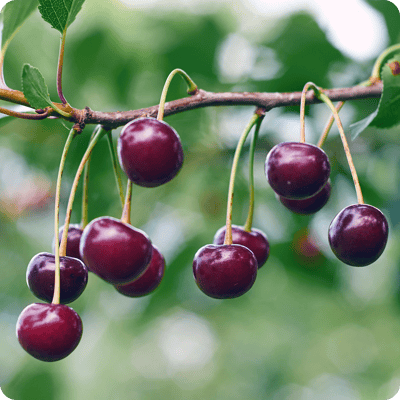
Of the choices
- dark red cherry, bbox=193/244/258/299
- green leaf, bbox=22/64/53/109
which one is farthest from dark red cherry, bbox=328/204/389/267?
green leaf, bbox=22/64/53/109

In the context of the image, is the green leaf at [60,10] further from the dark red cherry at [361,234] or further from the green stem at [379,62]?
the green stem at [379,62]

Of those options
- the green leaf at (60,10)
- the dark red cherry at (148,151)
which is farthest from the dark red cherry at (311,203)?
the green leaf at (60,10)

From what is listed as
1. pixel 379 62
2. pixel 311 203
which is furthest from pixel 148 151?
pixel 379 62

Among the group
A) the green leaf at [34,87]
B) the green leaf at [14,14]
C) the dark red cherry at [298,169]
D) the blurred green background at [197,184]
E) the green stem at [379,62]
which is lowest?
the blurred green background at [197,184]

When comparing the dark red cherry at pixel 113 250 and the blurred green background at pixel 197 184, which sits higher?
the dark red cherry at pixel 113 250

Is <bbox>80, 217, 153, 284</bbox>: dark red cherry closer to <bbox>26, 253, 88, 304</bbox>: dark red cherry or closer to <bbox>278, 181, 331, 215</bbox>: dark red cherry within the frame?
Answer: <bbox>26, 253, 88, 304</bbox>: dark red cherry

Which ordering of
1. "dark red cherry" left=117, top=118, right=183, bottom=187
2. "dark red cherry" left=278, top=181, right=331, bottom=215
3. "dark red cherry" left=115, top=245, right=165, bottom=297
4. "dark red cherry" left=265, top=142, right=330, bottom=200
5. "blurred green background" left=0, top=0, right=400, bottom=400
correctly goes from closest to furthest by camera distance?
"dark red cherry" left=117, top=118, right=183, bottom=187, "dark red cherry" left=265, top=142, right=330, bottom=200, "dark red cherry" left=115, top=245, right=165, bottom=297, "dark red cherry" left=278, top=181, right=331, bottom=215, "blurred green background" left=0, top=0, right=400, bottom=400
